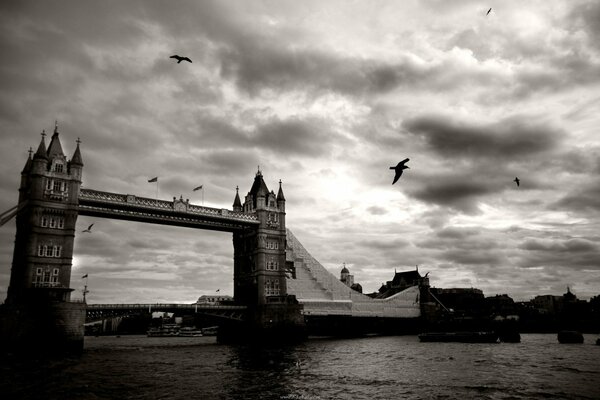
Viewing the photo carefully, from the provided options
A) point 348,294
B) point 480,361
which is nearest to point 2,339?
point 480,361

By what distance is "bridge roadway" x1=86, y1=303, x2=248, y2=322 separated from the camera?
7202 centimetres

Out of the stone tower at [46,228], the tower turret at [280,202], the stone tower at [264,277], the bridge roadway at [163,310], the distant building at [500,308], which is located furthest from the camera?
the distant building at [500,308]

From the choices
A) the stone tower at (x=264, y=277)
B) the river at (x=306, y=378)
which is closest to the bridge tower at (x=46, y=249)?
the river at (x=306, y=378)

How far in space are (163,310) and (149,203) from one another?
18.7 m

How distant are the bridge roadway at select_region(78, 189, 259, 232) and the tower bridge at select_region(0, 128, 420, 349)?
172 mm

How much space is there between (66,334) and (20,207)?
883 inches

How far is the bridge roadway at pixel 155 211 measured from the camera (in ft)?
250

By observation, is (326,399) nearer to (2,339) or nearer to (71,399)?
(71,399)

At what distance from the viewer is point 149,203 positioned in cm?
8081

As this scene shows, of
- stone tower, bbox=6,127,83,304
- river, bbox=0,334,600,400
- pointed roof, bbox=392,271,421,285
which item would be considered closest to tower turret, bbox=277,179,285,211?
stone tower, bbox=6,127,83,304

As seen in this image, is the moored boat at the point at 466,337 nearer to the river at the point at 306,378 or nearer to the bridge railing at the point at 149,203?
the river at the point at 306,378

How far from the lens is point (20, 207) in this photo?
72438 millimetres

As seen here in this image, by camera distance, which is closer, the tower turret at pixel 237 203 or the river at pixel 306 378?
the river at pixel 306 378

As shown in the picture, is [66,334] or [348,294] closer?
[66,334]
